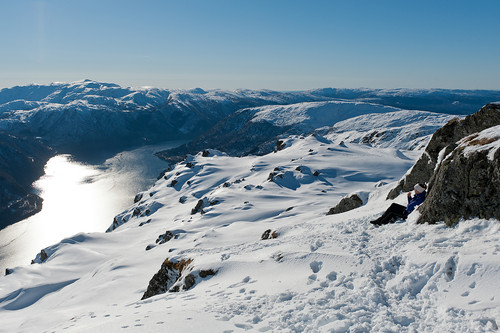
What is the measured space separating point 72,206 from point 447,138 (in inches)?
5563

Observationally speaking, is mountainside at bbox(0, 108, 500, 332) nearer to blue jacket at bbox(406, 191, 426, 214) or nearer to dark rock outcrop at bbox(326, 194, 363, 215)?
dark rock outcrop at bbox(326, 194, 363, 215)

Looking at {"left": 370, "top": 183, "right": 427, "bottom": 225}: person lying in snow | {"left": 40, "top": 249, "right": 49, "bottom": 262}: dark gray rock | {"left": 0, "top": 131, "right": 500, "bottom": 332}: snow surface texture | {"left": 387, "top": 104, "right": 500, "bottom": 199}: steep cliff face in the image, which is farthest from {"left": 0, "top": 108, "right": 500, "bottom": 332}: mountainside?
{"left": 40, "top": 249, "right": 49, "bottom": 262}: dark gray rock

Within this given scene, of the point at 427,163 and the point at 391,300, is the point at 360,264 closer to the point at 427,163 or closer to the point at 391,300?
the point at 391,300

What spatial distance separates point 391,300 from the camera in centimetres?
823

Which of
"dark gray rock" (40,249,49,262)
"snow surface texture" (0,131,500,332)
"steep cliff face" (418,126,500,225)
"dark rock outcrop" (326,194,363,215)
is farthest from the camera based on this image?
"dark gray rock" (40,249,49,262)

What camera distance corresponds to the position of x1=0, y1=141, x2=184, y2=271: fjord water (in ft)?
325

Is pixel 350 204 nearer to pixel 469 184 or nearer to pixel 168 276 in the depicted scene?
pixel 469 184

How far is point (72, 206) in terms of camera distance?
128m

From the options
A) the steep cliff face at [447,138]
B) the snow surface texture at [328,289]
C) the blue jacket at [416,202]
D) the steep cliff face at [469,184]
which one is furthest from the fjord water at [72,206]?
the steep cliff face at [469,184]

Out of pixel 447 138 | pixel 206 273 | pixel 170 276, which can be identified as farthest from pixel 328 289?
pixel 447 138

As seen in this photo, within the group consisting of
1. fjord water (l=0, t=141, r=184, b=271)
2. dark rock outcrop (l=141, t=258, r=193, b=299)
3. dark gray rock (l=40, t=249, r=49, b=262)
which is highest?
dark rock outcrop (l=141, t=258, r=193, b=299)

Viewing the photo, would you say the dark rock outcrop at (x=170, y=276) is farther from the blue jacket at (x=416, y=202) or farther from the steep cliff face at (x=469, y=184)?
the steep cliff face at (x=469, y=184)

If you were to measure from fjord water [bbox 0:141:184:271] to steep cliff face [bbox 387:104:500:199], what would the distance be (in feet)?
275

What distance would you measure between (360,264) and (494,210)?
14.9ft
